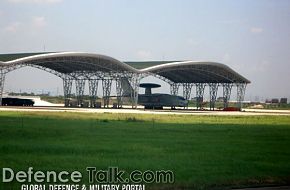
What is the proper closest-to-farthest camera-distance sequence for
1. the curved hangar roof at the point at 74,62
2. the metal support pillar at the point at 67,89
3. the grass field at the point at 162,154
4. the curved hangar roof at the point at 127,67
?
the grass field at the point at 162,154 < the curved hangar roof at the point at 74,62 < the curved hangar roof at the point at 127,67 < the metal support pillar at the point at 67,89

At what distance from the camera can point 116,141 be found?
22.8 metres

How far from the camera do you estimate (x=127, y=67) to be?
7612 cm

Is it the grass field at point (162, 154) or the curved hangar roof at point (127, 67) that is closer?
the grass field at point (162, 154)

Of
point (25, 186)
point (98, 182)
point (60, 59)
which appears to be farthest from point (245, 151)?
point (60, 59)

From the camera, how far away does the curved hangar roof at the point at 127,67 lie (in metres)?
68.8

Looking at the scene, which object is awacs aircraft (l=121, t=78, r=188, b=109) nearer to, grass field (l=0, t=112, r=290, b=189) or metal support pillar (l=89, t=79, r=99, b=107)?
metal support pillar (l=89, t=79, r=99, b=107)

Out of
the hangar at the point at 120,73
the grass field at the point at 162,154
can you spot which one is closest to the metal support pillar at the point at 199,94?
the hangar at the point at 120,73

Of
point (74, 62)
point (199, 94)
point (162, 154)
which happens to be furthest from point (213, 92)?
point (162, 154)

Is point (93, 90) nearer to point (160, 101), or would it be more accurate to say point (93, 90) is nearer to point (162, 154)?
point (160, 101)

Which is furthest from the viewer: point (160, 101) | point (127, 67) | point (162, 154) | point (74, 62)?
point (160, 101)

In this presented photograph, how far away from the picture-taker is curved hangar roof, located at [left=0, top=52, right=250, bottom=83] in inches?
2709

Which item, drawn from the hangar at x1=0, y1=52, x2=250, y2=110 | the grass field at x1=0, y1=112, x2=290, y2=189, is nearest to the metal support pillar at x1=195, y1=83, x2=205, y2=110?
the hangar at x1=0, y1=52, x2=250, y2=110

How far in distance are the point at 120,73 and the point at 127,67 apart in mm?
4672

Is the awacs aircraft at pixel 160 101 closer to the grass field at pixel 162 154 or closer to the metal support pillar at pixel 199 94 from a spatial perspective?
the metal support pillar at pixel 199 94
